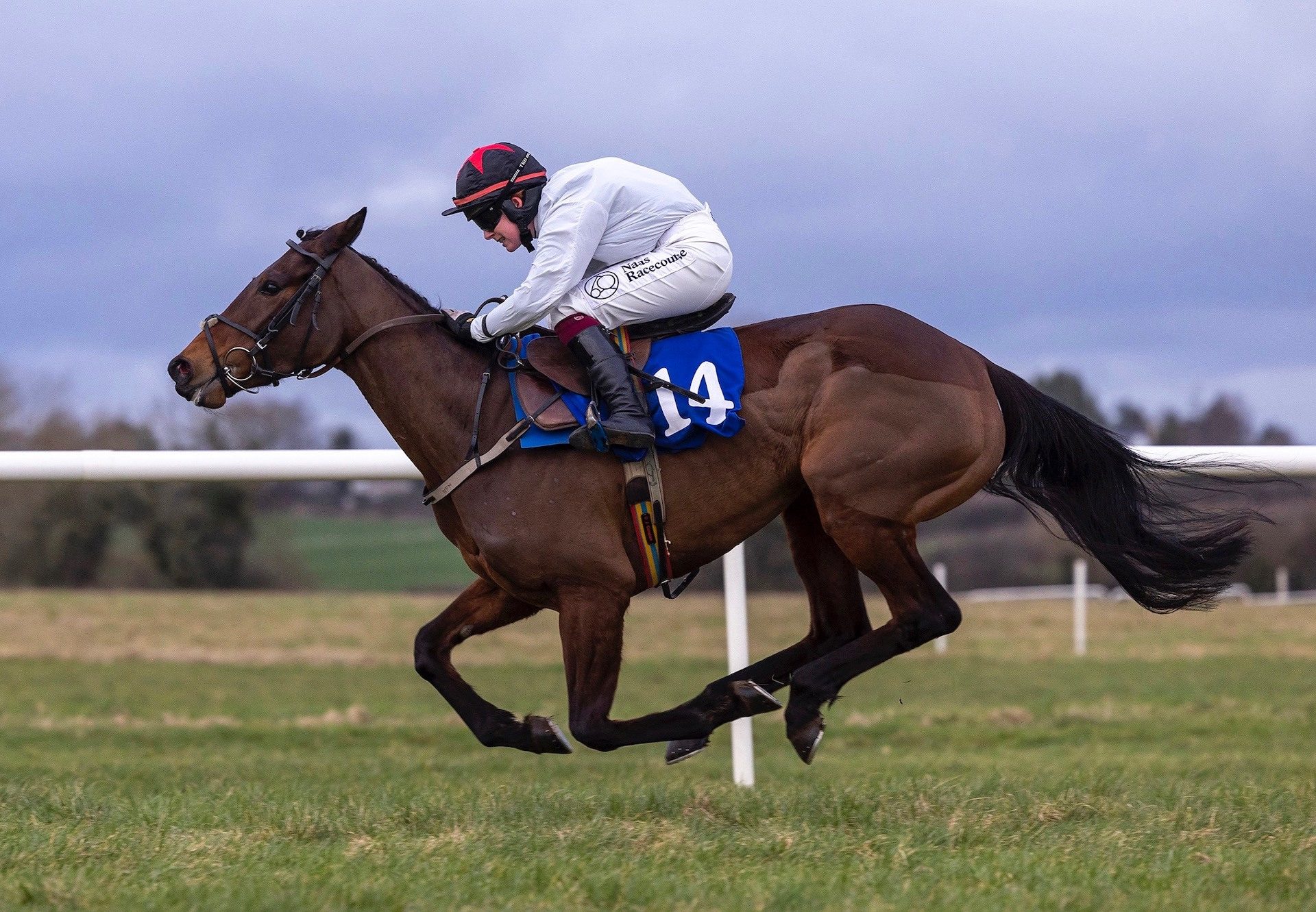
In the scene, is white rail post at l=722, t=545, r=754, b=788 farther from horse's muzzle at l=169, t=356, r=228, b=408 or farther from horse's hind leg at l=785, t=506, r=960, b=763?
horse's muzzle at l=169, t=356, r=228, b=408

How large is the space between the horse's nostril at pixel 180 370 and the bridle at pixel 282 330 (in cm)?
8

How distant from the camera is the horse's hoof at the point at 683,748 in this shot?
4.89 m

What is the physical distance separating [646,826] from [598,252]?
78.2 inches

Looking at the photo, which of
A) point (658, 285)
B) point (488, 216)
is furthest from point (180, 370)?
point (658, 285)

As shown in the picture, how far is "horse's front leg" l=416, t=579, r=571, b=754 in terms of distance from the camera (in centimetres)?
466

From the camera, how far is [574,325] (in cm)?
470

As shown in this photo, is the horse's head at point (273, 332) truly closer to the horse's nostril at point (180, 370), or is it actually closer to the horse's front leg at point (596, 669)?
the horse's nostril at point (180, 370)

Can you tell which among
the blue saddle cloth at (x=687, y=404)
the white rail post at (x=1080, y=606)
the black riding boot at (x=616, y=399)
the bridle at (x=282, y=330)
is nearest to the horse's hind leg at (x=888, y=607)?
the blue saddle cloth at (x=687, y=404)

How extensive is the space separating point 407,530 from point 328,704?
26.2 meters

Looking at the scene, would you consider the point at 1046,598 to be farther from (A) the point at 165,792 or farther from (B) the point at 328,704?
(A) the point at 165,792

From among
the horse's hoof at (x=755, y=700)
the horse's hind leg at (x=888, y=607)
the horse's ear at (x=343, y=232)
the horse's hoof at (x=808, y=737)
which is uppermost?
the horse's ear at (x=343, y=232)

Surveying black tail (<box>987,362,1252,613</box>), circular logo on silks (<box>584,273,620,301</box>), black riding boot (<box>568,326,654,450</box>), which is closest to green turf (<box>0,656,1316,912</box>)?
black tail (<box>987,362,1252,613</box>)

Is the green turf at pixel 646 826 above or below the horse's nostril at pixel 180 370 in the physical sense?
below

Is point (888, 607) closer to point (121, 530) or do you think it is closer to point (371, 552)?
point (121, 530)
